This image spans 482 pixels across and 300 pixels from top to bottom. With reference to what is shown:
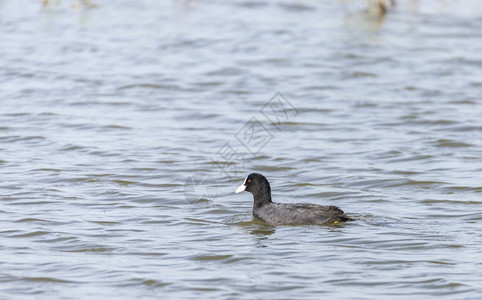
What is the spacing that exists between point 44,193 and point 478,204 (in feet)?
16.7

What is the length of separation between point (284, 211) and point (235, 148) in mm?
3407

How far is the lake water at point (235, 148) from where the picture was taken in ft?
25.3

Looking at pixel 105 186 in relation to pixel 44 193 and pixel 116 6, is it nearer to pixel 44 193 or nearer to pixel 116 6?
pixel 44 193

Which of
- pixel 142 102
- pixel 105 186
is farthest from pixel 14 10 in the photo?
pixel 105 186

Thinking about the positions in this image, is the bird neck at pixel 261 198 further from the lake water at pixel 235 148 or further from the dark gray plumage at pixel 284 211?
the lake water at pixel 235 148

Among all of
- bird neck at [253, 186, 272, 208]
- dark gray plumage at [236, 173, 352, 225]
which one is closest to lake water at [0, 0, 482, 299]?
dark gray plumage at [236, 173, 352, 225]

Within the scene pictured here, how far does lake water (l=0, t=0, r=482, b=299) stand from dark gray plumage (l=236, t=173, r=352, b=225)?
116 mm

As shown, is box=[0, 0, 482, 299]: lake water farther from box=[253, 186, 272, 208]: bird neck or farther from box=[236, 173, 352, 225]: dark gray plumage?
box=[253, 186, 272, 208]: bird neck

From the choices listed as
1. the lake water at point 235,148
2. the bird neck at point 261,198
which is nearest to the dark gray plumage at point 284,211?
the bird neck at point 261,198

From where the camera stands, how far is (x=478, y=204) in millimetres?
10039

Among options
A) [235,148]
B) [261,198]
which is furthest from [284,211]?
[235,148]

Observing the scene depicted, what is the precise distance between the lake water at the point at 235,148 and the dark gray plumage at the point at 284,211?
12cm

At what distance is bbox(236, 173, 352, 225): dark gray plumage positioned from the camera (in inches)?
359

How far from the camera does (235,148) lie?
41.9 feet
